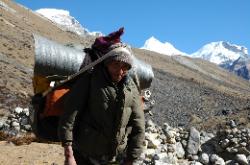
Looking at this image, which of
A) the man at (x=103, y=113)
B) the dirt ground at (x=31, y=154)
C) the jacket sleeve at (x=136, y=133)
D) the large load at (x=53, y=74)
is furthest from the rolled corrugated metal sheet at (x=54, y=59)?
the dirt ground at (x=31, y=154)

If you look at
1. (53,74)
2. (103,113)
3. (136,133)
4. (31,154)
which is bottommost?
(136,133)

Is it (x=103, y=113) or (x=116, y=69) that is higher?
(x=116, y=69)

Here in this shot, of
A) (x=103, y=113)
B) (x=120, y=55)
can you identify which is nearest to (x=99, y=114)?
(x=103, y=113)

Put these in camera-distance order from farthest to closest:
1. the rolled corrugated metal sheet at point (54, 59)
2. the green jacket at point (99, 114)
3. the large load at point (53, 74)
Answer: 1. the rolled corrugated metal sheet at point (54, 59)
2. the large load at point (53, 74)
3. the green jacket at point (99, 114)

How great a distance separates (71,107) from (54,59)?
1.88 ft

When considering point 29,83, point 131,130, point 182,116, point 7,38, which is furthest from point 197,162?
point 7,38

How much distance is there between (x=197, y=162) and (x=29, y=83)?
28692mm

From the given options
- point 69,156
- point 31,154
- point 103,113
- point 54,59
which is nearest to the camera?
point 69,156

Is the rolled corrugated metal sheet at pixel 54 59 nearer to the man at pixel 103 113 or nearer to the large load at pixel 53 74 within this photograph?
the large load at pixel 53 74

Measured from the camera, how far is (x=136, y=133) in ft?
16.8

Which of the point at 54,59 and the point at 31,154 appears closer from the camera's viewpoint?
the point at 54,59

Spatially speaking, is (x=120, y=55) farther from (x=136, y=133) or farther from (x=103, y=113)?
(x=136, y=133)

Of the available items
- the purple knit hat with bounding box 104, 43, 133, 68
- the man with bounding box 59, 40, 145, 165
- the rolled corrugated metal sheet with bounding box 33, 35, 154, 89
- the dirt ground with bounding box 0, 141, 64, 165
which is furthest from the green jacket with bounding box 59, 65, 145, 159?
the dirt ground with bounding box 0, 141, 64, 165

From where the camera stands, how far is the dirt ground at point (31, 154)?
456 inches
